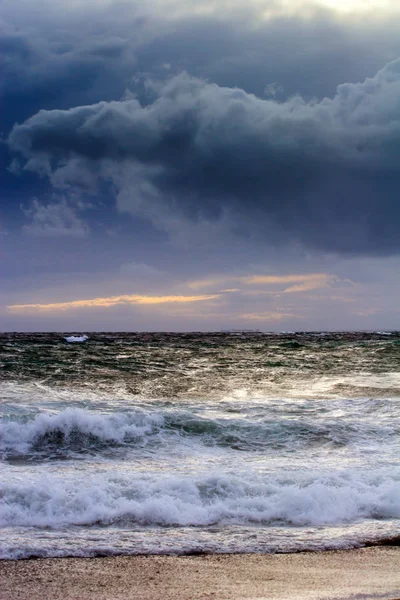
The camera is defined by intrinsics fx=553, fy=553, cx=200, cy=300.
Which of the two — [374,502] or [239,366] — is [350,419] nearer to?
[374,502]

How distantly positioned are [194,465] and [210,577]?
17.3ft

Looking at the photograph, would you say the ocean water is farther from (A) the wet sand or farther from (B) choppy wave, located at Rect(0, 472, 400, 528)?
(A) the wet sand

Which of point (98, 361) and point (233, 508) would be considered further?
point (98, 361)

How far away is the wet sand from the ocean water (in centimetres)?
41

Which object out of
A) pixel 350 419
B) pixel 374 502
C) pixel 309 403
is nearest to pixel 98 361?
pixel 309 403

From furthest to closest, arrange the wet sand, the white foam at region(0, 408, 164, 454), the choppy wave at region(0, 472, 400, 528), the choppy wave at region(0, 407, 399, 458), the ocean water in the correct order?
1. the white foam at region(0, 408, 164, 454)
2. the choppy wave at region(0, 407, 399, 458)
3. the choppy wave at region(0, 472, 400, 528)
4. the ocean water
5. the wet sand

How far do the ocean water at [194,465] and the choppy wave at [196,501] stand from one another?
0.07ft

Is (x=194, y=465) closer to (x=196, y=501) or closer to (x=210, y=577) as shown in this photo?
(x=196, y=501)

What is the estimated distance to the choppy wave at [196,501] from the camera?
8477 millimetres

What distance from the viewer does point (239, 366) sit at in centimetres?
2944

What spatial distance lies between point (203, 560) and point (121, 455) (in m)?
5.89

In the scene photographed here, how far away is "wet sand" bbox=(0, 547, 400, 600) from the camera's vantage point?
5.58 metres

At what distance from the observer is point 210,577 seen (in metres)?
6.14

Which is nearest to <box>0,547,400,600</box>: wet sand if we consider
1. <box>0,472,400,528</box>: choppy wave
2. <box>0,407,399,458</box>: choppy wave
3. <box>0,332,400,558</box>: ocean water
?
<box>0,332,400,558</box>: ocean water
